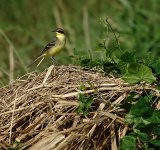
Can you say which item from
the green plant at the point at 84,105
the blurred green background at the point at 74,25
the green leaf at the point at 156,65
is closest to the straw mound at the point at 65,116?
the green plant at the point at 84,105

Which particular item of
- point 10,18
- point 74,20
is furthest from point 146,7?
point 10,18

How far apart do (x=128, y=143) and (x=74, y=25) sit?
27.6 feet

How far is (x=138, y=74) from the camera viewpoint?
21.1 ft

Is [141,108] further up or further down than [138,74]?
further down

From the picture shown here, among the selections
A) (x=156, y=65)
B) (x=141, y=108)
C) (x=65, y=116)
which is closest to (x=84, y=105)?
(x=65, y=116)

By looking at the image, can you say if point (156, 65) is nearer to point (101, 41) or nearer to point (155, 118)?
point (155, 118)

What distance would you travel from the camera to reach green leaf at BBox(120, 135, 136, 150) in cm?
616

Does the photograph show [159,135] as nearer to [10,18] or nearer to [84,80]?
[84,80]

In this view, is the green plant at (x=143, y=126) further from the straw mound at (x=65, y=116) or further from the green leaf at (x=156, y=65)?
the green leaf at (x=156, y=65)

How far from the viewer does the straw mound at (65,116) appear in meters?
6.28

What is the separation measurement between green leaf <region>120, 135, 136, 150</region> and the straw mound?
0.49ft

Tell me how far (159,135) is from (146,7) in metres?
8.30

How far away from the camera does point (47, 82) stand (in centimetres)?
688

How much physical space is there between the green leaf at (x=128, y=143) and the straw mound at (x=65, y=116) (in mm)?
148
